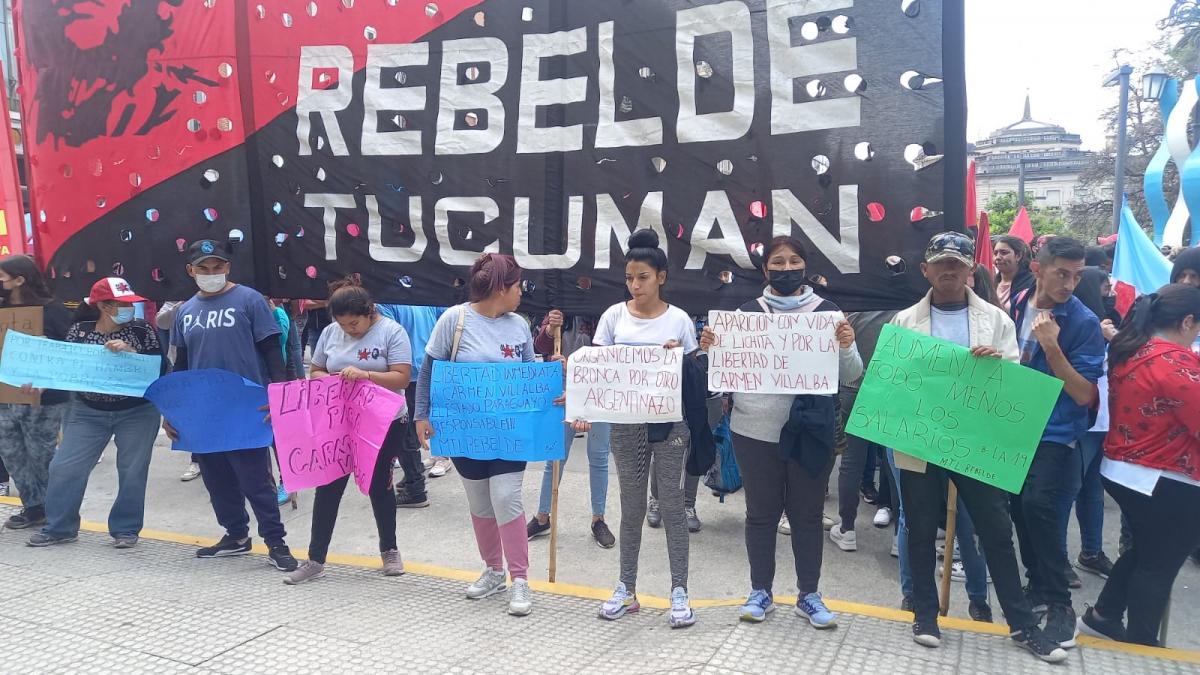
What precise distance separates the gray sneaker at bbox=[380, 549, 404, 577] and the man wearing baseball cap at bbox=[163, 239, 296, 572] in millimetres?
564

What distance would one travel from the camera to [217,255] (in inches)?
179

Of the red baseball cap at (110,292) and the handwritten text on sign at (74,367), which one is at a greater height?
the red baseball cap at (110,292)

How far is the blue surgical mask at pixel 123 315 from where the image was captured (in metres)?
4.93

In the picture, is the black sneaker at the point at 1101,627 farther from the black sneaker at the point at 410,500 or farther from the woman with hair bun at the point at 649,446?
the black sneaker at the point at 410,500

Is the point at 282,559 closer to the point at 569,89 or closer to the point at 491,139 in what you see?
the point at 491,139

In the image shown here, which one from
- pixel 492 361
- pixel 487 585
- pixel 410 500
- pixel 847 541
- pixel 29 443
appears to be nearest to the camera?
pixel 492 361

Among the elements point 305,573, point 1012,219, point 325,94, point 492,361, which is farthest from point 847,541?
point 1012,219

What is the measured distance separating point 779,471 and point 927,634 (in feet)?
2.97

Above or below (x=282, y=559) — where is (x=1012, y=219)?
above

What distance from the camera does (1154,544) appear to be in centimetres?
332

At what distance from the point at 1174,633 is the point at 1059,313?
1747mm

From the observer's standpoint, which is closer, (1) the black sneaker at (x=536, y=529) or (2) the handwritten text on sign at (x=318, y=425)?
(2) the handwritten text on sign at (x=318, y=425)

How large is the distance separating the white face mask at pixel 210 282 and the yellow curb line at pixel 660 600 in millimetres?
1674

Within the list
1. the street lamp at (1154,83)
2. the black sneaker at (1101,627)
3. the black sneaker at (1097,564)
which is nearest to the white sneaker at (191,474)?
the black sneaker at (1101,627)
